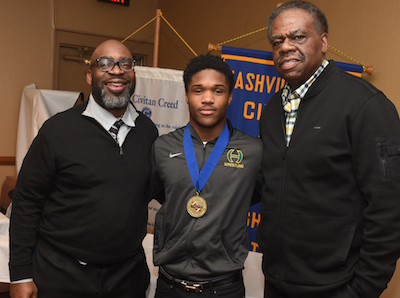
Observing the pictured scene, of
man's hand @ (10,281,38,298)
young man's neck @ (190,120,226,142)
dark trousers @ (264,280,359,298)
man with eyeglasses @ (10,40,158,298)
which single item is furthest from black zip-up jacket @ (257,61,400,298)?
man's hand @ (10,281,38,298)

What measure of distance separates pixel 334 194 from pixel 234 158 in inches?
18.7

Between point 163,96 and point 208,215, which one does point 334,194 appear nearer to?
point 208,215

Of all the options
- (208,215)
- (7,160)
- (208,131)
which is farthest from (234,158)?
(7,160)

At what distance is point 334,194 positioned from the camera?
1.42 metres

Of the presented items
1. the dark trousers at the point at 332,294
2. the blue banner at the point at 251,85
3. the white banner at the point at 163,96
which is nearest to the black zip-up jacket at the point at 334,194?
the dark trousers at the point at 332,294

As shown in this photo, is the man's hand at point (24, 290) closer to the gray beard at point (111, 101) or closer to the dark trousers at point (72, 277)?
the dark trousers at point (72, 277)

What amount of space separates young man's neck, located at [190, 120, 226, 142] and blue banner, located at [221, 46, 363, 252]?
1119 mm

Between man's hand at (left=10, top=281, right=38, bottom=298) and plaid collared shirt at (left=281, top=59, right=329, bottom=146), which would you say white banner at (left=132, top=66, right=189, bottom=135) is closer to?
plaid collared shirt at (left=281, top=59, right=329, bottom=146)

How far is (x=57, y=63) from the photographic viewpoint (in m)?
5.23

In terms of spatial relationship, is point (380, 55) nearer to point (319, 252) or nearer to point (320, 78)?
point (320, 78)

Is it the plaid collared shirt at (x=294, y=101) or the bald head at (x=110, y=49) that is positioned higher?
Answer: the bald head at (x=110, y=49)

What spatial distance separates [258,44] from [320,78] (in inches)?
88.4

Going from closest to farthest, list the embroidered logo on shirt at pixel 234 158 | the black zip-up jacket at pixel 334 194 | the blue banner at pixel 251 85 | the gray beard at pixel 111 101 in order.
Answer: the black zip-up jacket at pixel 334 194
the embroidered logo on shirt at pixel 234 158
the gray beard at pixel 111 101
the blue banner at pixel 251 85

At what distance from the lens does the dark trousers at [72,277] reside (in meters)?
1.65
